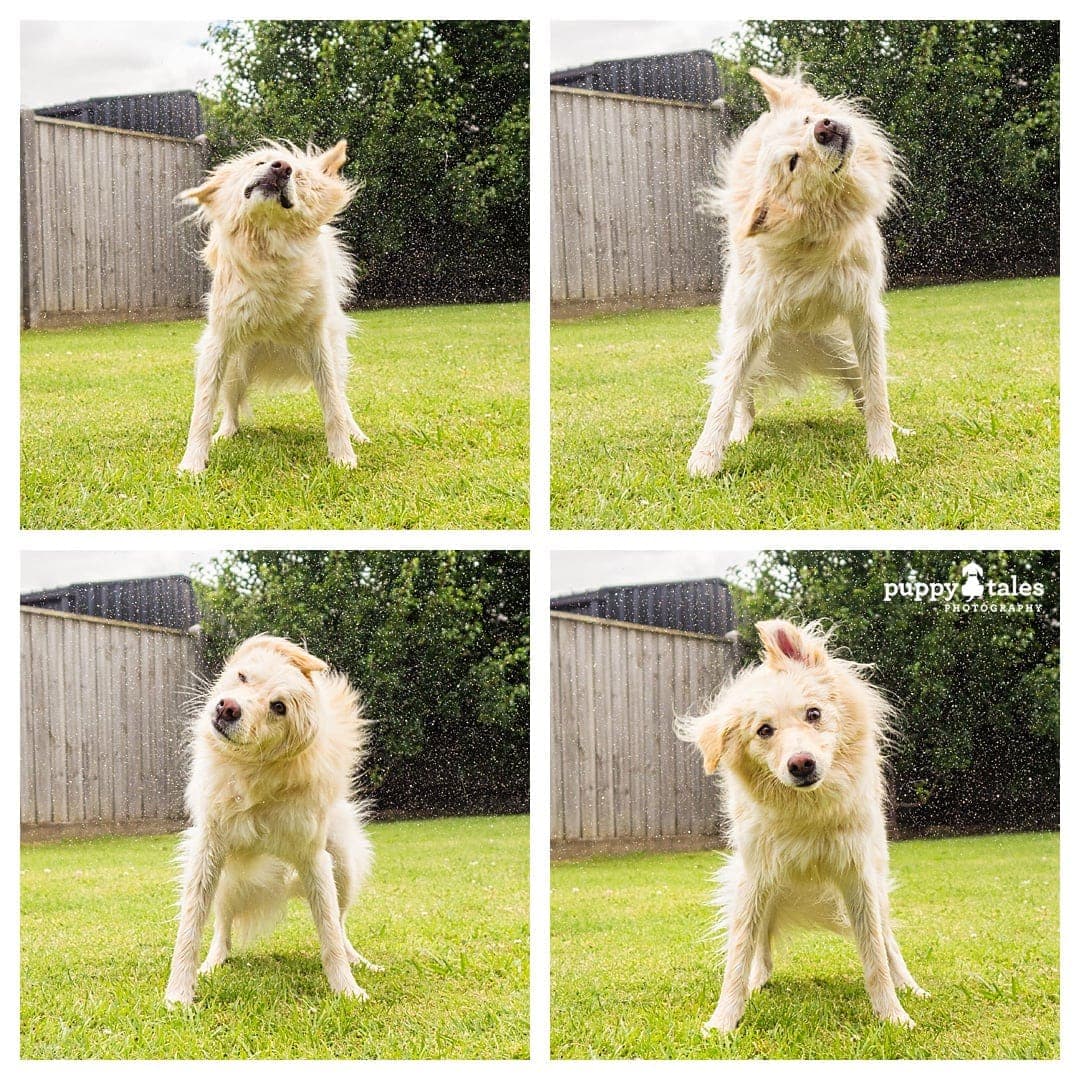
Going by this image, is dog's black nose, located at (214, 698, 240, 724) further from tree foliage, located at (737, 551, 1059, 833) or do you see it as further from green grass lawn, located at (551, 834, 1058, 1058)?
tree foliage, located at (737, 551, 1059, 833)

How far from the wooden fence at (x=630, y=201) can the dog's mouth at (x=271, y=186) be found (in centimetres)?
84

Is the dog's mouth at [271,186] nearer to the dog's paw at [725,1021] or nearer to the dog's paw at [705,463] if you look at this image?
the dog's paw at [705,463]

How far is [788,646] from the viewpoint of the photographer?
3.30 metres

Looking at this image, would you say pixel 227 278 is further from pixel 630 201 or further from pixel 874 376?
pixel 874 376

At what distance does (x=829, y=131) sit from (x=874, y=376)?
2.58 ft

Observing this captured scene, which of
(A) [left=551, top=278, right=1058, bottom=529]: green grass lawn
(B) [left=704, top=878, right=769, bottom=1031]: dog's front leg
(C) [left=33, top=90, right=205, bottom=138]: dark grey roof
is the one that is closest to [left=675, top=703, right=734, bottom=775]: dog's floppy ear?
(B) [left=704, top=878, right=769, bottom=1031]: dog's front leg

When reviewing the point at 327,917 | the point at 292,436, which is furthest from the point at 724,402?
the point at 327,917

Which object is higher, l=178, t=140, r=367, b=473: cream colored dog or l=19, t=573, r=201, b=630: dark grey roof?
l=178, t=140, r=367, b=473: cream colored dog

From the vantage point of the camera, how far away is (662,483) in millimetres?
3652

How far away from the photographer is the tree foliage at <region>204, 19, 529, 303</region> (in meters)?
3.70

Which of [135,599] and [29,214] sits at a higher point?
[29,214]

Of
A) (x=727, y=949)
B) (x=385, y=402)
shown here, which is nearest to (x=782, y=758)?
(x=727, y=949)

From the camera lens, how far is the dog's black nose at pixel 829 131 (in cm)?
317
